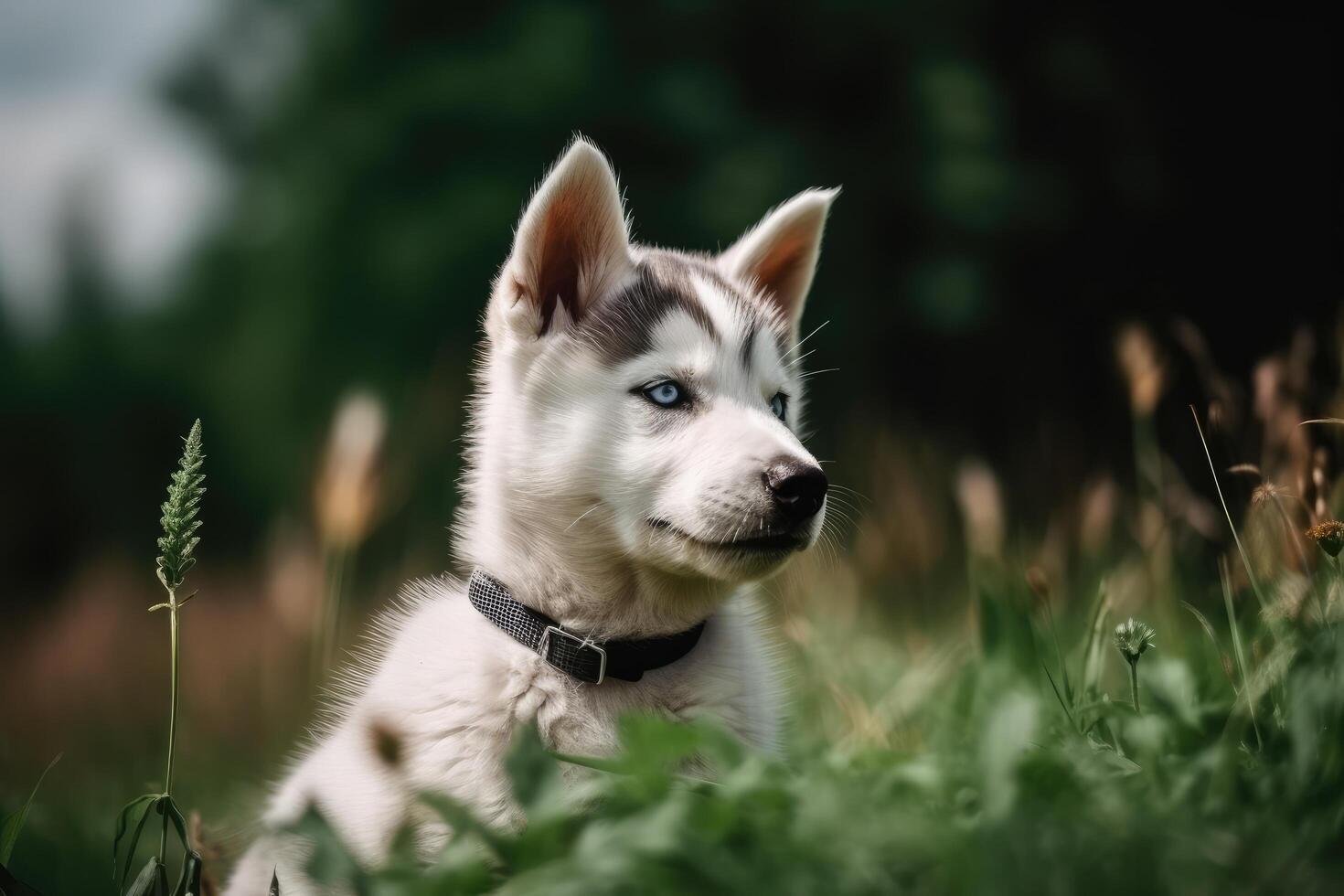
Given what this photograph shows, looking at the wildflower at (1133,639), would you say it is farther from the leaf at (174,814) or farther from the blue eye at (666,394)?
the leaf at (174,814)

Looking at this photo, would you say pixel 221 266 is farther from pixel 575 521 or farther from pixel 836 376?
pixel 575 521

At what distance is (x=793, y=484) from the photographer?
2.75m

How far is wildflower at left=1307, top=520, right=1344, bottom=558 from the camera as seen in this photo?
2643 millimetres

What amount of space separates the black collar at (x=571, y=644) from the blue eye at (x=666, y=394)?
2.02 feet

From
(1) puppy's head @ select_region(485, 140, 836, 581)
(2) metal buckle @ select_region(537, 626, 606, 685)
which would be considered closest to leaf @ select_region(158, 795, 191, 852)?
(2) metal buckle @ select_region(537, 626, 606, 685)

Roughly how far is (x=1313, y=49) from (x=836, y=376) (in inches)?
194

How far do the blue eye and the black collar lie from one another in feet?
2.02

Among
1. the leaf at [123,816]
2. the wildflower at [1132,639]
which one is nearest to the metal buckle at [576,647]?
the leaf at [123,816]

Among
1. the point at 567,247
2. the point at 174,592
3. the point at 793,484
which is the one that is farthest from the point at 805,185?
the point at 174,592

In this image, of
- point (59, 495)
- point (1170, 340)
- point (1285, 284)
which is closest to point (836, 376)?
point (1170, 340)

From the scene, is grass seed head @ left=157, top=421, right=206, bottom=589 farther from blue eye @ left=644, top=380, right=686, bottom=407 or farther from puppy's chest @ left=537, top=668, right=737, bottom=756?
blue eye @ left=644, top=380, right=686, bottom=407

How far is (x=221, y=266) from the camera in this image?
10.5m

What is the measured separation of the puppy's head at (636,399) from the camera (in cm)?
282

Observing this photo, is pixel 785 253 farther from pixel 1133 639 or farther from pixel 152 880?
pixel 152 880
